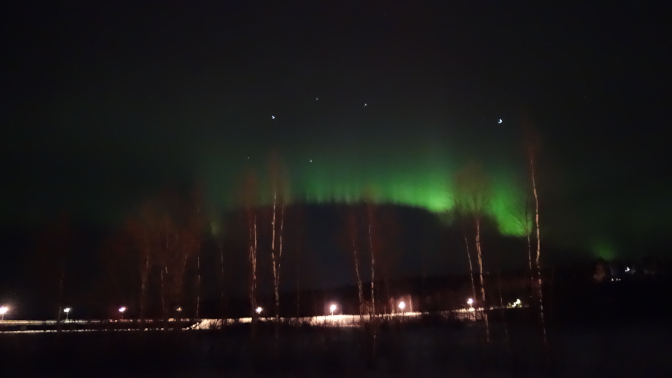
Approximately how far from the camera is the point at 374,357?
1739 cm

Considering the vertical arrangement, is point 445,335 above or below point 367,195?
below

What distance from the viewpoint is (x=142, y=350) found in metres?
20.6

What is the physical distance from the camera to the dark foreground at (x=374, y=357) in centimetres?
1444

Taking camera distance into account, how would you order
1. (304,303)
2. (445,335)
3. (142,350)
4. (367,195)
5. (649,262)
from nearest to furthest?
1. (142,350)
2. (445,335)
3. (367,195)
4. (649,262)
5. (304,303)

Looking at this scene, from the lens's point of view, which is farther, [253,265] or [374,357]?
[253,265]

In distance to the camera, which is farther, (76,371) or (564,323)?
(564,323)

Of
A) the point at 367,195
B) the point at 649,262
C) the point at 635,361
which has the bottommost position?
→ the point at 635,361

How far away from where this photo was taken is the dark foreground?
1444 cm

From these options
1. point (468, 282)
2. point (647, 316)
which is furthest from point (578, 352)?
point (468, 282)

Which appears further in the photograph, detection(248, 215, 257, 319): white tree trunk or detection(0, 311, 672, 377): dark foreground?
detection(248, 215, 257, 319): white tree trunk

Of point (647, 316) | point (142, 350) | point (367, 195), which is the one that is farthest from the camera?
point (647, 316)

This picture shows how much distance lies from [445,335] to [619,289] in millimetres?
24086

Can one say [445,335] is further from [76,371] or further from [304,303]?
[304,303]

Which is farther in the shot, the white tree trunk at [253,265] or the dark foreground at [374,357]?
the white tree trunk at [253,265]
